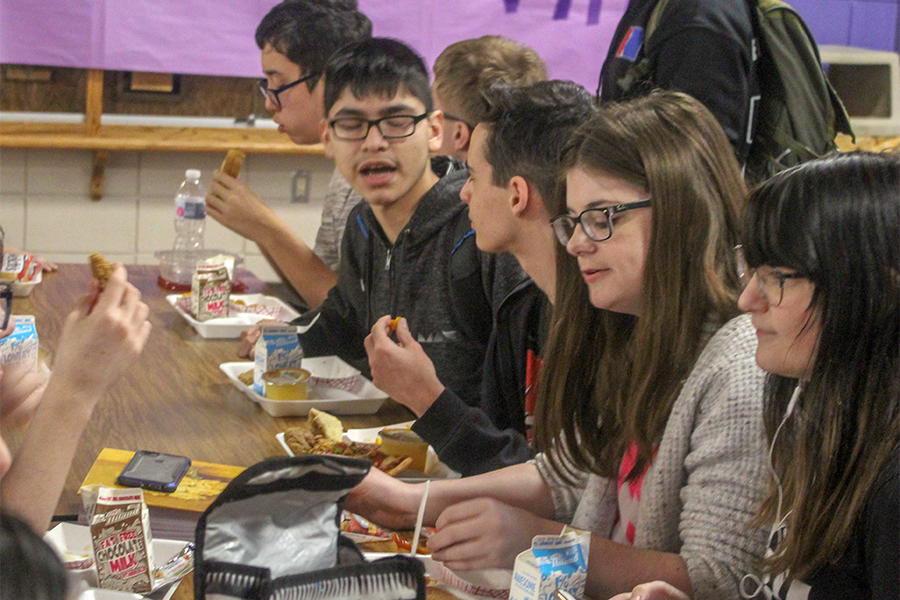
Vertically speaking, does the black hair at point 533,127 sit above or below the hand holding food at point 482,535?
above

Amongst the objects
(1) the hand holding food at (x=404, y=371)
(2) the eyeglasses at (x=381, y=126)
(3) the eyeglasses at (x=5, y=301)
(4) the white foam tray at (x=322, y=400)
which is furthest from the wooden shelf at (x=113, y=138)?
(3) the eyeglasses at (x=5, y=301)

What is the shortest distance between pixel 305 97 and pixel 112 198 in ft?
4.80

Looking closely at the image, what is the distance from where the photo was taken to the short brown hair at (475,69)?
2523 millimetres

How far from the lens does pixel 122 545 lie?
1.02 meters

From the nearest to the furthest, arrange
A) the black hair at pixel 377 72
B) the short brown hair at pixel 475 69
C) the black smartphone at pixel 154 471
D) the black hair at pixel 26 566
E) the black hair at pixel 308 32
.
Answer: the black hair at pixel 26 566
the black smartphone at pixel 154 471
the black hair at pixel 377 72
the short brown hair at pixel 475 69
the black hair at pixel 308 32

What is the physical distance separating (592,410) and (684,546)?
0.32 meters

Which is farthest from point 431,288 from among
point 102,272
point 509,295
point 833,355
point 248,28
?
point 248,28

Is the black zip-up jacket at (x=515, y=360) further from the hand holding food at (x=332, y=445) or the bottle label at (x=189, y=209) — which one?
the bottle label at (x=189, y=209)

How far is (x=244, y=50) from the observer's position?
12.6ft

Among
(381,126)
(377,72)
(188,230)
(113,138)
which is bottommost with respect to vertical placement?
(188,230)

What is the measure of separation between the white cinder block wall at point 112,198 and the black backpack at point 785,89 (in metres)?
2.31

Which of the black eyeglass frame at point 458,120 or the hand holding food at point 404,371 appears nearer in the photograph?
the hand holding food at point 404,371

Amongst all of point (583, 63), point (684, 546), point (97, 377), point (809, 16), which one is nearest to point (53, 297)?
point (97, 377)

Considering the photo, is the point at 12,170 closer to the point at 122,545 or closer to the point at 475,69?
the point at 475,69
